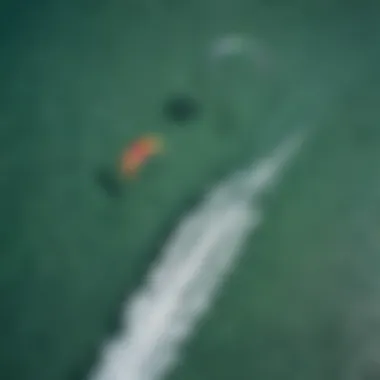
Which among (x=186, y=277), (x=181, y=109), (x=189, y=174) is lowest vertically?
(x=186, y=277)

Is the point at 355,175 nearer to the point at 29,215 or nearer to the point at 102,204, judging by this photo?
the point at 102,204

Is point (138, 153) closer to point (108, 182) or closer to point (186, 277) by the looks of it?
point (108, 182)

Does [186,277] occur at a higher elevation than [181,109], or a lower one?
lower

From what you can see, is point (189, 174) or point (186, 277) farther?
point (189, 174)

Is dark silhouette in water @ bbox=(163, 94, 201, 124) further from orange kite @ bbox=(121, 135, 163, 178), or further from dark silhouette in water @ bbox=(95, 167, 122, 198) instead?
dark silhouette in water @ bbox=(95, 167, 122, 198)

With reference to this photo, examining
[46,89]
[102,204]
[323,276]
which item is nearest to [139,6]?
[46,89]

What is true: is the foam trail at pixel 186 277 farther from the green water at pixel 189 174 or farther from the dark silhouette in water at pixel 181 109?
the dark silhouette in water at pixel 181 109

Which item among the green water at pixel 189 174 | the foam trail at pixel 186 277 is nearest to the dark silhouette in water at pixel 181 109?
the green water at pixel 189 174

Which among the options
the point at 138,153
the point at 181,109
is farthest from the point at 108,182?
the point at 181,109
